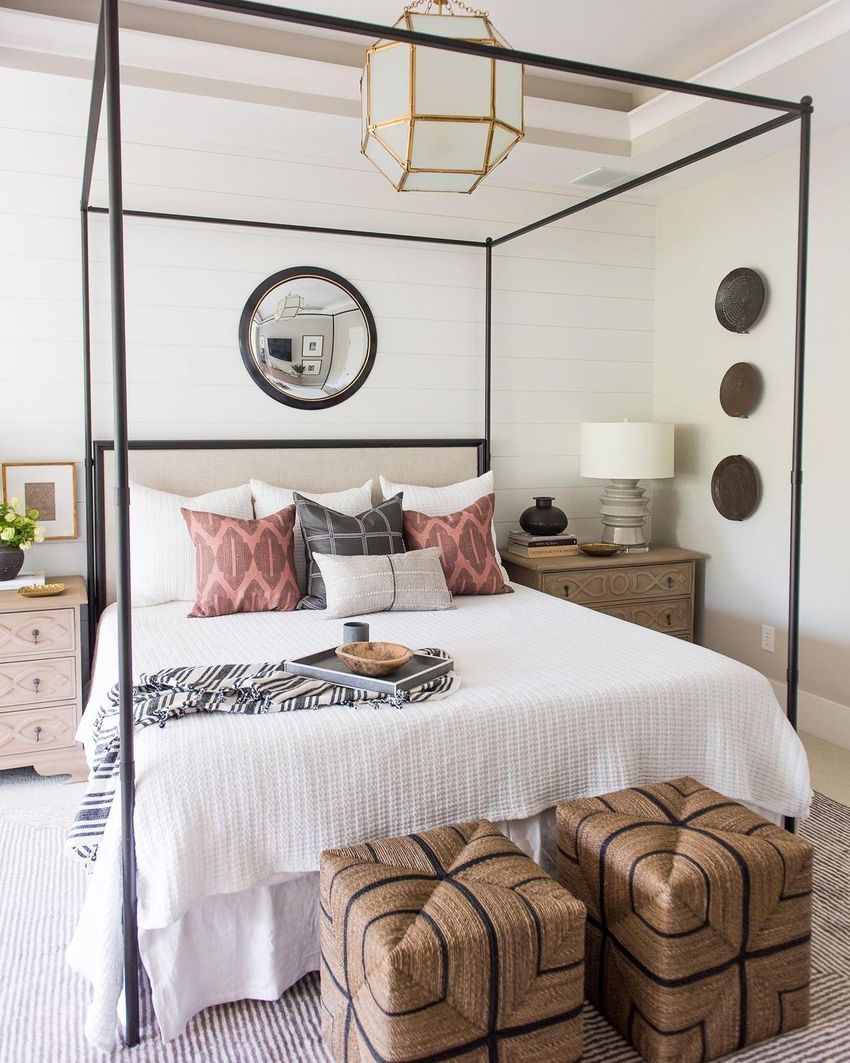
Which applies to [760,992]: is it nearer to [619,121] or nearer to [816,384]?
[816,384]

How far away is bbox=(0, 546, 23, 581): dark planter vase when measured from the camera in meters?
3.44

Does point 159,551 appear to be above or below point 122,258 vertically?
below

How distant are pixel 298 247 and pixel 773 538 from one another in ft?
8.30

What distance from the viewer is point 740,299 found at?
166 inches

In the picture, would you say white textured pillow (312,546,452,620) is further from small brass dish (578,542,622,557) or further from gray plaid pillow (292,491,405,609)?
small brass dish (578,542,622,557)

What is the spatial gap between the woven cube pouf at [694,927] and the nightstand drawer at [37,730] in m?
2.09

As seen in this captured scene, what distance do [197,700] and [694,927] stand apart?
1216 mm

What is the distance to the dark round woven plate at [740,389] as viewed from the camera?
13.7 feet

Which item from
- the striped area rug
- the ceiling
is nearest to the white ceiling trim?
the ceiling

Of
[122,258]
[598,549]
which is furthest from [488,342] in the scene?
[122,258]

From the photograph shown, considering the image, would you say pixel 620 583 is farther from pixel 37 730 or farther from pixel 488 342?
pixel 37 730

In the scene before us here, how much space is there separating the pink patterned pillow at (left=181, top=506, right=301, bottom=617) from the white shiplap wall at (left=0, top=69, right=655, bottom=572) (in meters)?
0.66

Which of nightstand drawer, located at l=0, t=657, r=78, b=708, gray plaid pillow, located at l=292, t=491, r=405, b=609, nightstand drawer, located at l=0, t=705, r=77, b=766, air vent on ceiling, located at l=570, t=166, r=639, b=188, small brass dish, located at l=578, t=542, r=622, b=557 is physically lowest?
nightstand drawer, located at l=0, t=705, r=77, b=766

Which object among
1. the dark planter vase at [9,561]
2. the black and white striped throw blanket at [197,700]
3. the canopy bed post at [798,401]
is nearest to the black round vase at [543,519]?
the canopy bed post at [798,401]
